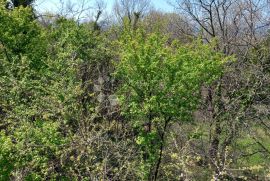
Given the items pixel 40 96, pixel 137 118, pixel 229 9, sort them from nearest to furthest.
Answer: pixel 40 96, pixel 137 118, pixel 229 9

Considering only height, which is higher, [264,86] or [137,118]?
[264,86]

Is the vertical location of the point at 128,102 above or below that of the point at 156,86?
below

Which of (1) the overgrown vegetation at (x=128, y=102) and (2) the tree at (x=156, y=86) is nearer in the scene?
(1) the overgrown vegetation at (x=128, y=102)

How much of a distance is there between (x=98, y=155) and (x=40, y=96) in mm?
3314

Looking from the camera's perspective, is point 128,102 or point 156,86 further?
point 128,102

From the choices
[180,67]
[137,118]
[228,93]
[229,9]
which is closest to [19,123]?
[137,118]

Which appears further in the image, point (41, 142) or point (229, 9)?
point (229, 9)

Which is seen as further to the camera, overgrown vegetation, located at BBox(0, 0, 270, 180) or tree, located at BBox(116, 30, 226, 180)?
tree, located at BBox(116, 30, 226, 180)

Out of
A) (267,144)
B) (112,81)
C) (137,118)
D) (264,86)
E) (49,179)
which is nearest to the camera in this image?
(49,179)

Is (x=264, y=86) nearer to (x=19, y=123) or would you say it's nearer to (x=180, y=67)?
(x=180, y=67)

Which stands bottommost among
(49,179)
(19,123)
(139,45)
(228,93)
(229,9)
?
(49,179)

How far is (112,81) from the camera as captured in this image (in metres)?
20.0

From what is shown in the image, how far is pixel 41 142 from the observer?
42.4ft

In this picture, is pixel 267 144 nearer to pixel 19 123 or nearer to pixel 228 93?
pixel 228 93
